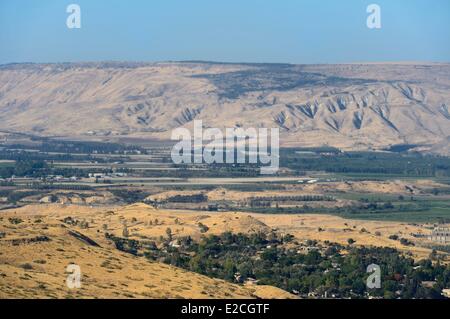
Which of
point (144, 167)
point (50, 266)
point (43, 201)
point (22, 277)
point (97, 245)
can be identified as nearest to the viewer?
point (22, 277)

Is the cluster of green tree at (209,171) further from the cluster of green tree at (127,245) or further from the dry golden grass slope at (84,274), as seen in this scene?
the dry golden grass slope at (84,274)

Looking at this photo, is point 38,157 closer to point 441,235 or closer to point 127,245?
point 441,235

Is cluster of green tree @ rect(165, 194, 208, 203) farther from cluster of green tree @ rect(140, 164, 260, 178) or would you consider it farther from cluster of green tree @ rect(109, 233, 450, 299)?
cluster of green tree @ rect(109, 233, 450, 299)

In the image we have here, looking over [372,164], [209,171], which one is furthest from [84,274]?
[372,164]
